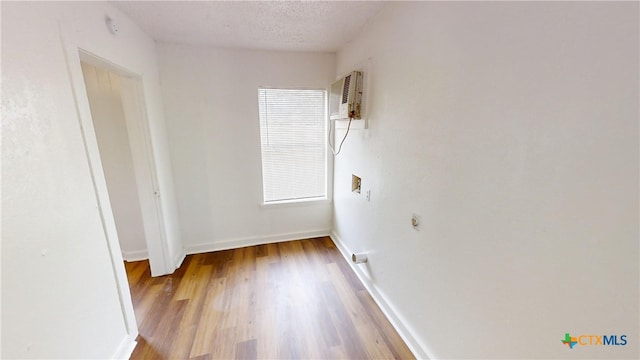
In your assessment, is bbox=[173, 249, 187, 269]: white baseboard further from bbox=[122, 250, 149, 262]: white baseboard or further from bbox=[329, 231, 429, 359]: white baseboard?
bbox=[329, 231, 429, 359]: white baseboard

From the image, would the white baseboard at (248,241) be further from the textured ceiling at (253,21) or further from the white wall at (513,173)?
the textured ceiling at (253,21)

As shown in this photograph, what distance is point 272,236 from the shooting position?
10.3 feet

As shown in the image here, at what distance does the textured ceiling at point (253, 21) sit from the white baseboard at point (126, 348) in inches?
87.9

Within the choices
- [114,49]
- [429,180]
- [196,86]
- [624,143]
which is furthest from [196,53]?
[624,143]

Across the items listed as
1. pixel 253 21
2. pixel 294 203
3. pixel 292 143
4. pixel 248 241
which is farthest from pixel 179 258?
pixel 253 21

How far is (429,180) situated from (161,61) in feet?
8.75

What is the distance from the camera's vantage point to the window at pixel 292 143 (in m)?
2.80

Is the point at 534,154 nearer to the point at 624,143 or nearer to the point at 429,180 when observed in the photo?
the point at 624,143

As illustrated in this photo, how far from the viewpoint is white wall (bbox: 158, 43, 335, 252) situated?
2473mm

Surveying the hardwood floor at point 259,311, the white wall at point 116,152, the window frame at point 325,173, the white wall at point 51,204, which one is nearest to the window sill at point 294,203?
the window frame at point 325,173

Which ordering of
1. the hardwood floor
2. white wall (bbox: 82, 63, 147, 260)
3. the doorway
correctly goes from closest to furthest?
the hardwood floor, the doorway, white wall (bbox: 82, 63, 147, 260)

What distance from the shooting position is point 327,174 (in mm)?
3113

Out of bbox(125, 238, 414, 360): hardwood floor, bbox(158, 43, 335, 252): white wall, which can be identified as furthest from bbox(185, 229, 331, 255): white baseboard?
bbox(125, 238, 414, 360): hardwood floor

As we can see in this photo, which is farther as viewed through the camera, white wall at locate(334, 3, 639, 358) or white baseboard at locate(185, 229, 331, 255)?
white baseboard at locate(185, 229, 331, 255)
